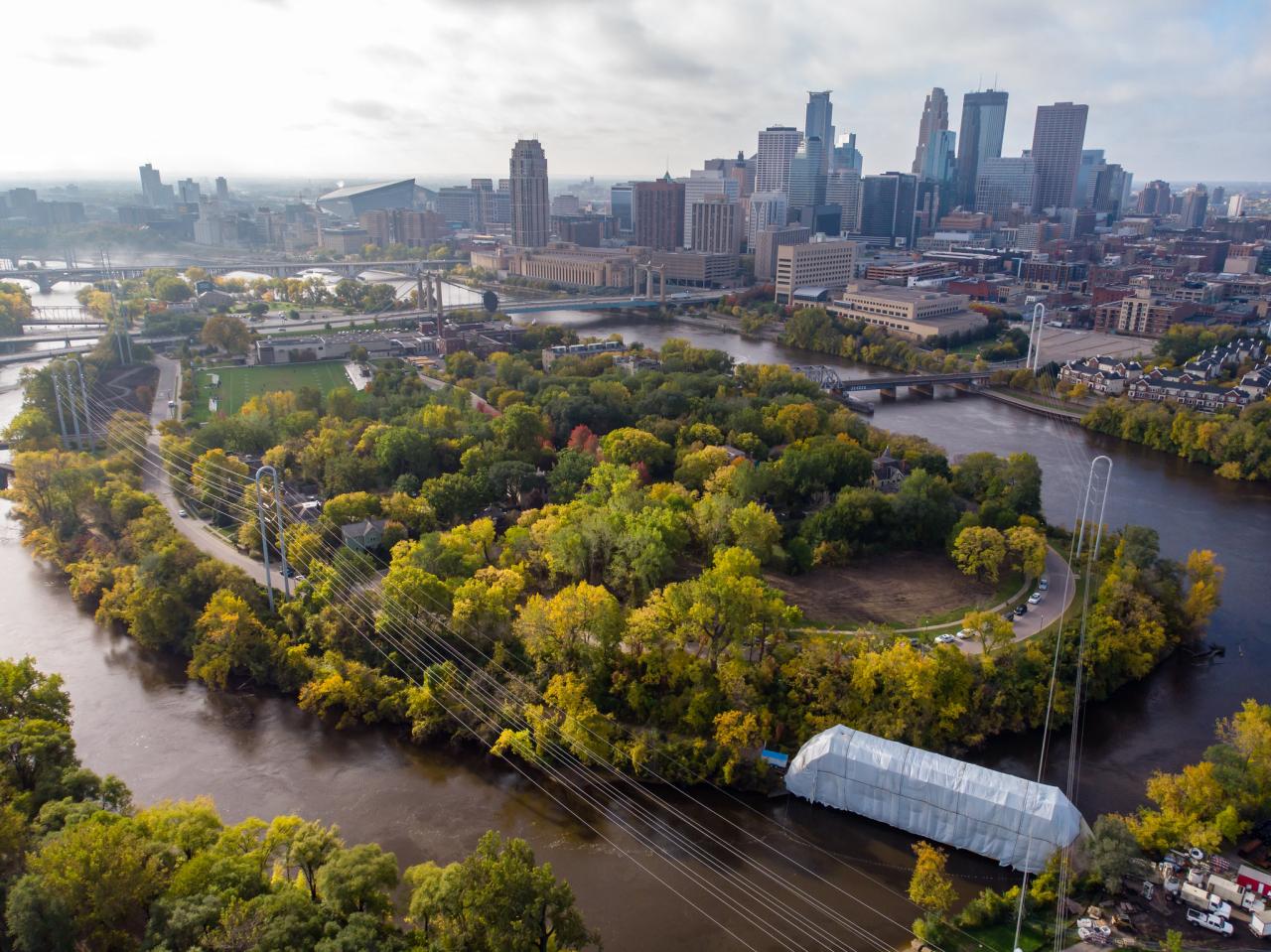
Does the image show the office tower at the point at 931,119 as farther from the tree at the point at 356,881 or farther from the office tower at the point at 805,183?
the tree at the point at 356,881

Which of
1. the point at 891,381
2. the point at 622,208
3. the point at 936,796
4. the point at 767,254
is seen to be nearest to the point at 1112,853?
the point at 936,796

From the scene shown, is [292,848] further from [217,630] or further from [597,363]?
[597,363]

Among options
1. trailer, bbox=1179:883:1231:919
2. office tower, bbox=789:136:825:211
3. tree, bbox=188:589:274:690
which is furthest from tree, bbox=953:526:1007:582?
office tower, bbox=789:136:825:211

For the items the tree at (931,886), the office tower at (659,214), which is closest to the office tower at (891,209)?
the office tower at (659,214)

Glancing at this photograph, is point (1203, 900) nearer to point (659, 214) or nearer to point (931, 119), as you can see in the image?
point (659, 214)

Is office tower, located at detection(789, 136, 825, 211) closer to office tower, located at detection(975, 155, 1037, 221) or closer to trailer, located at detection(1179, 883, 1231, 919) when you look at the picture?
office tower, located at detection(975, 155, 1037, 221)

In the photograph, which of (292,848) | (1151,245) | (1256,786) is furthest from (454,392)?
(1151,245)
